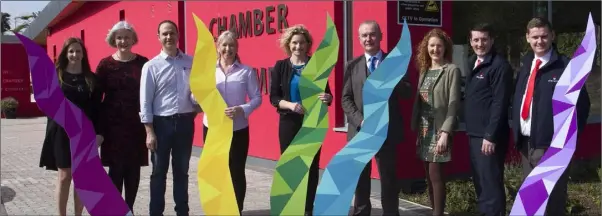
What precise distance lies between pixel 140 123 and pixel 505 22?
15.3ft

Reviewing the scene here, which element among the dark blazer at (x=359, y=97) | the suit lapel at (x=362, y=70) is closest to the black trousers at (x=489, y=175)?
the dark blazer at (x=359, y=97)

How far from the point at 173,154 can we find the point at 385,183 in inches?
60.2

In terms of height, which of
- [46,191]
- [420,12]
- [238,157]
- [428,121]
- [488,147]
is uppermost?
[420,12]

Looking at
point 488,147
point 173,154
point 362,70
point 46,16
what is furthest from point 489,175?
point 46,16

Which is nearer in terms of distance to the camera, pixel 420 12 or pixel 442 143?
pixel 442 143

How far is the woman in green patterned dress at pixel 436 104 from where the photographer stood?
4102mm

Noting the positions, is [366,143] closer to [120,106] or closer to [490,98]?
[490,98]

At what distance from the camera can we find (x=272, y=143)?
805 cm

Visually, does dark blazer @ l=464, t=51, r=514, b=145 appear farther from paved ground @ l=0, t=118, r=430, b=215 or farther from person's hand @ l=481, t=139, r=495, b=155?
paved ground @ l=0, t=118, r=430, b=215

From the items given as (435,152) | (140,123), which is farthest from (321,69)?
(140,123)

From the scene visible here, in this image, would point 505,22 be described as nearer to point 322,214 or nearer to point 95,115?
point 95,115

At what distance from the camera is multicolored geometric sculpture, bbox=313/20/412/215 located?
161 cm

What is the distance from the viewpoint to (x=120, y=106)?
433 cm

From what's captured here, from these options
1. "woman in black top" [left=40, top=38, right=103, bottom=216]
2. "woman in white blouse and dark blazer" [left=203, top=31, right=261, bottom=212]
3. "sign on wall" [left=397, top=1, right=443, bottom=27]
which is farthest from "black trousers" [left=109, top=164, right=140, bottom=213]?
"sign on wall" [left=397, top=1, right=443, bottom=27]
